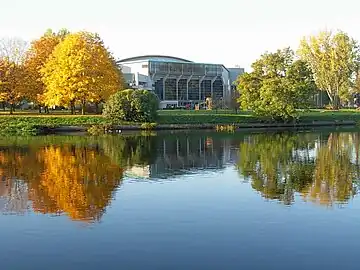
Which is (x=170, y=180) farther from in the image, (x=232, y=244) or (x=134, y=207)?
(x=232, y=244)

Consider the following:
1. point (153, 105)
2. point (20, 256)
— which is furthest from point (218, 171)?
point (153, 105)

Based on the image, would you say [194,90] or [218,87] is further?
[218,87]

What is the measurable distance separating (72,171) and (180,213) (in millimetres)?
10230

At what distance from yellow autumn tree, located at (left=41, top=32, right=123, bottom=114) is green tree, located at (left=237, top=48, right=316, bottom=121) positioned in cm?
1668

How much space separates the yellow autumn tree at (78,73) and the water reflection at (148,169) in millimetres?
18800

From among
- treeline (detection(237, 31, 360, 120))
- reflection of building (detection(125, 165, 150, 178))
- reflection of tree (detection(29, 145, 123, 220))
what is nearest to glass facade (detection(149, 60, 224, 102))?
treeline (detection(237, 31, 360, 120))

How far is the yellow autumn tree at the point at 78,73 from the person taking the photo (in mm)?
57156

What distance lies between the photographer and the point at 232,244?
1205 cm

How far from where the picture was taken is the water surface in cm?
1118

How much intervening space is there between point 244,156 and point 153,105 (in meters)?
28.3

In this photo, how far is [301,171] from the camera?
23.5m

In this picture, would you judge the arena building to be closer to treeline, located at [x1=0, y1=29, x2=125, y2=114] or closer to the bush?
treeline, located at [x1=0, y1=29, x2=125, y2=114]

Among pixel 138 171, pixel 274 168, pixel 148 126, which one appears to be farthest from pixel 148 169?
pixel 148 126

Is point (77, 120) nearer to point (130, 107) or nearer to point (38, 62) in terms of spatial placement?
point (130, 107)
